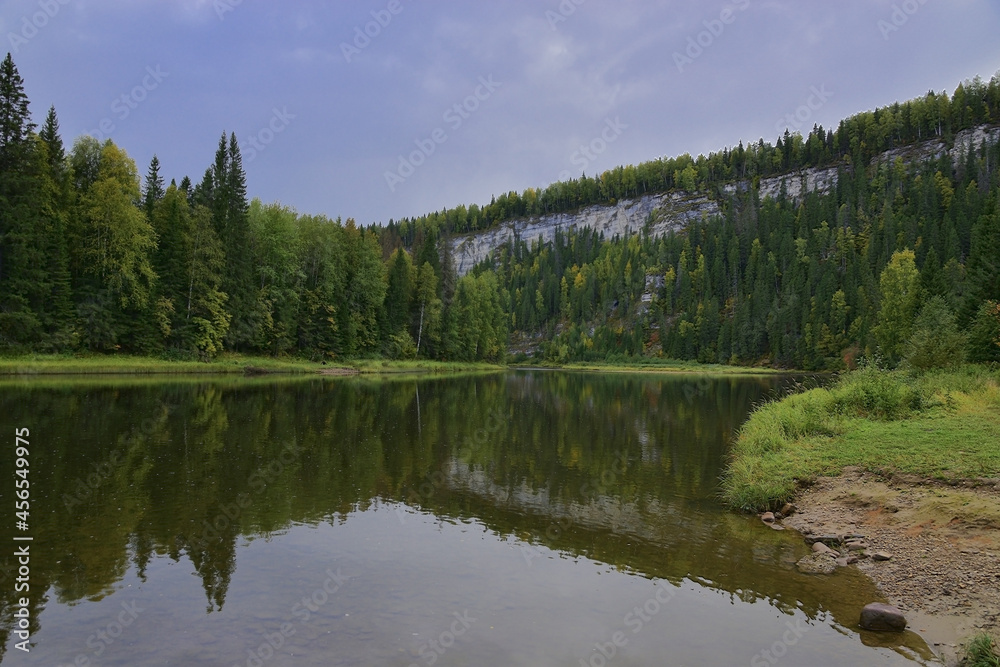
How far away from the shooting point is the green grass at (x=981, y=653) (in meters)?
6.50

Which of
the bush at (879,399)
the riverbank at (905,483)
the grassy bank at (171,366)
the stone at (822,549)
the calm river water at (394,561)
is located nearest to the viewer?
the calm river water at (394,561)

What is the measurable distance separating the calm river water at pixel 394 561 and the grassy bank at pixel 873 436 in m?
1.47

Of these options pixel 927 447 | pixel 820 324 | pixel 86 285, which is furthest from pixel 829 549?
pixel 820 324

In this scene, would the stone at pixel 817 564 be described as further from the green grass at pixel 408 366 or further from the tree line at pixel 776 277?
the tree line at pixel 776 277

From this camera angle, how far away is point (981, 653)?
264 inches

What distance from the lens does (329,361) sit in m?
69.4

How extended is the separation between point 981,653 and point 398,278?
78.6 m

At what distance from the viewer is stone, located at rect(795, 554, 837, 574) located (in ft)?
33.8

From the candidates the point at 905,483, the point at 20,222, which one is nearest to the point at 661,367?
the point at 20,222

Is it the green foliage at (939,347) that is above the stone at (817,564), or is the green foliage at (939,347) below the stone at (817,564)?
above

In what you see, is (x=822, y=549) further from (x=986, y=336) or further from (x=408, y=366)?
(x=408, y=366)

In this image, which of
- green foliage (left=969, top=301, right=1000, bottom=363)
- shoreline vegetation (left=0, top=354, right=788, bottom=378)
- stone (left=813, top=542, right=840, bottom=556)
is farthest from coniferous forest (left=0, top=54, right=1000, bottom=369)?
stone (left=813, top=542, right=840, bottom=556)

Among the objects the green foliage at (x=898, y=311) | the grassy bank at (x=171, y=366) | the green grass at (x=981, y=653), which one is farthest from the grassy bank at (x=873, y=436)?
the grassy bank at (x=171, y=366)

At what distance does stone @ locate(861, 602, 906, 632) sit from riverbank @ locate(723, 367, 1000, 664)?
0.78 ft
